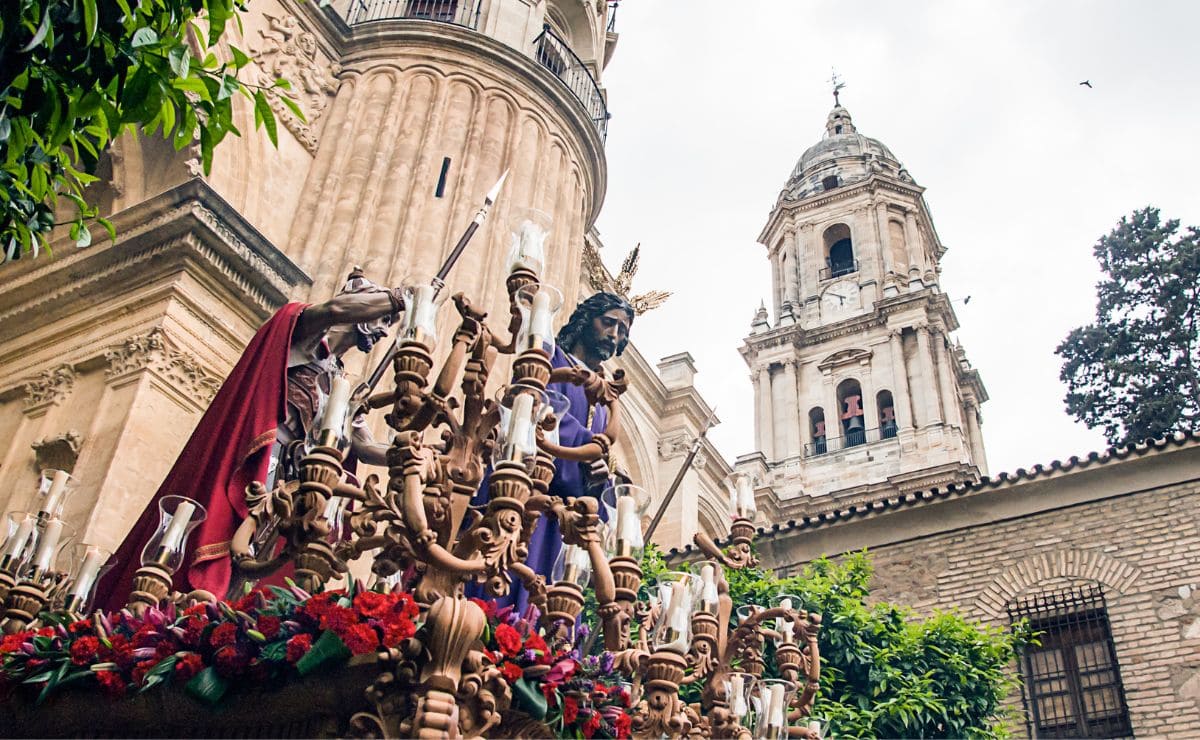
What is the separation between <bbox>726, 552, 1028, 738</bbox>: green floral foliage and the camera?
956cm

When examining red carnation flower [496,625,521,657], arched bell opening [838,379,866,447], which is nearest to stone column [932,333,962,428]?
arched bell opening [838,379,866,447]

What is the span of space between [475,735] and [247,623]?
0.90 meters

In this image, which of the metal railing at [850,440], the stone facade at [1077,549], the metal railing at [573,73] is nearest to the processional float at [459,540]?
the stone facade at [1077,549]

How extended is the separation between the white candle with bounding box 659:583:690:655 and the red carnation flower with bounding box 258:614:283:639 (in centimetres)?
172

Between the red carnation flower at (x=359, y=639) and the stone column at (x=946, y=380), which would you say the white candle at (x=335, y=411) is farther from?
the stone column at (x=946, y=380)

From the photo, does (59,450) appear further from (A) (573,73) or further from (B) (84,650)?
(A) (573,73)

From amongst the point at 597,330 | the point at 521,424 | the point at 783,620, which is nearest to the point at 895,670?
the point at 783,620

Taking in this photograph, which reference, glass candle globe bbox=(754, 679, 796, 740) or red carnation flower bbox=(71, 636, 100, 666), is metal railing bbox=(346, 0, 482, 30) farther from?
red carnation flower bbox=(71, 636, 100, 666)

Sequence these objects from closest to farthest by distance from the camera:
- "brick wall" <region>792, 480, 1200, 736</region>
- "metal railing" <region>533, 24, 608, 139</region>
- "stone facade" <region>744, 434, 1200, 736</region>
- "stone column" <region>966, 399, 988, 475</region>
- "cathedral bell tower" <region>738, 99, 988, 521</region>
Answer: "brick wall" <region>792, 480, 1200, 736</region> < "stone facade" <region>744, 434, 1200, 736</region> < "metal railing" <region>533, 24, 608, 139</region> < "cathedral bell tower" <region>738, 99, 988, 521</region> < "stone column" <region>966, 399, 988, 475</region>

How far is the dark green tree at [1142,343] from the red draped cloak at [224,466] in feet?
70.2

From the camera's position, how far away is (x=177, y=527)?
457 centimetres

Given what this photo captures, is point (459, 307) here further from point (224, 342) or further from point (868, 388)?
point (868, 388)

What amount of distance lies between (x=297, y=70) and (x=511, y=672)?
11819 mm

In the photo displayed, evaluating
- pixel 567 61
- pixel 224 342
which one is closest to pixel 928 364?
pixel 567 61
